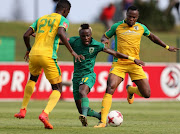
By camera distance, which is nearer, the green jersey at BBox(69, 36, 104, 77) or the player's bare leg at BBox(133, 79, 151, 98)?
the green jersey at BBox(69, 36, 104, 77)

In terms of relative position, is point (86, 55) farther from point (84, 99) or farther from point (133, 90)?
point (133, 90)

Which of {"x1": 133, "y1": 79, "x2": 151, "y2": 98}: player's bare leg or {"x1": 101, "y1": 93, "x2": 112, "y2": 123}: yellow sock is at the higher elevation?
{"x1": 133, "y1": 79, "x2": 151, "y2": 98}: player's bare leg

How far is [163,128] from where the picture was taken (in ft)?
32.8

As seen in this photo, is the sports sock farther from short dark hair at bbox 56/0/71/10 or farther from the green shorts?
short dark hair at bbox 56/0/71/10

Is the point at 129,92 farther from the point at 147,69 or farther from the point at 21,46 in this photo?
the point at 21,46

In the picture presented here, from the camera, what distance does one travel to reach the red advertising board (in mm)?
20312

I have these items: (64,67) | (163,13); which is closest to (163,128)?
(64,67)

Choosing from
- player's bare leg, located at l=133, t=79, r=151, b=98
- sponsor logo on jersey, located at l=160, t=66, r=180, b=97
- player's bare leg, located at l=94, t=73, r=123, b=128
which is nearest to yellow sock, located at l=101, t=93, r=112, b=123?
player's bare leg, located at l=94, t=73, r=123, b=128

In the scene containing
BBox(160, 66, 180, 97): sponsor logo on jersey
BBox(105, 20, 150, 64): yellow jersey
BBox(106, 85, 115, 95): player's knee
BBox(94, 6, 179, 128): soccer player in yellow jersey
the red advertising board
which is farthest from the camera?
BBox(160, 66, 180, 97): sponsor logo on jersey

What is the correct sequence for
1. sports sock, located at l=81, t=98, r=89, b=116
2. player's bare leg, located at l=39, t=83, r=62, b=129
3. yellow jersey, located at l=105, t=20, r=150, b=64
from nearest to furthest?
player's bare leg, located at l=39, t=83, r=62, b=129 < sports sock, located at l=81, t=98, r=89, b=116 < yellow jersey, located at l=105, t=20, r=150, b=64

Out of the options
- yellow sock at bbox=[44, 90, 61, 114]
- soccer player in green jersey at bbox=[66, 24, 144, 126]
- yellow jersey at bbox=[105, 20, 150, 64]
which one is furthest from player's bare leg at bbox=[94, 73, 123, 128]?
yellow sock at bbox=[44, 90, 61, 114]

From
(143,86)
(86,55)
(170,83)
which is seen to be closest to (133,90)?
(143,86)

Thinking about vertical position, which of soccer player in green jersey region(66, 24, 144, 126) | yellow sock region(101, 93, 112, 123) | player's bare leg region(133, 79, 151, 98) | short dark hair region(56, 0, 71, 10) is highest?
short dark hair region(56, 0, 71, 10)

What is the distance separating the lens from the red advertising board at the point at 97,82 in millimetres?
20312
